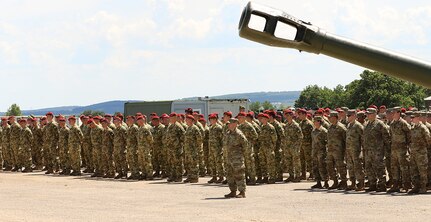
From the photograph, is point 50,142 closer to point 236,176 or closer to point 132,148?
→ point 132,148

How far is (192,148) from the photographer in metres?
21.1

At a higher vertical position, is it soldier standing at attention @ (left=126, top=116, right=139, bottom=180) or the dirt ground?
soldier standing at attention @ (left=126, top=116, right=139, bottom=180)

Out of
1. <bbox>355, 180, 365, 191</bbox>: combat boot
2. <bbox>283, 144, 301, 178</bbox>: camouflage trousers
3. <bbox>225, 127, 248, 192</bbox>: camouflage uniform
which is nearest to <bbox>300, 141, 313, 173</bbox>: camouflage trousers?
→ <bbox>283, 144, 301, 178</bbox>: camouflage trousers

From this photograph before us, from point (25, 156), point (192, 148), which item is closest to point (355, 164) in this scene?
point (192, 148)

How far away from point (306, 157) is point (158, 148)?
14.0 feet

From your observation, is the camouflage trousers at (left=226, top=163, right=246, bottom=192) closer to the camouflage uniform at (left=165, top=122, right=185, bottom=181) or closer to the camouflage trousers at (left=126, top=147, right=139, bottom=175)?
the camouflage uniform at (left=165, top=122, right=185, bottom=181)

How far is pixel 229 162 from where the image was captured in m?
16.4

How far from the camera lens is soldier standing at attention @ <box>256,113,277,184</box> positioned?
20.2 meters

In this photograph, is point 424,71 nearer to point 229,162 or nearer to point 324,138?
point 229,162

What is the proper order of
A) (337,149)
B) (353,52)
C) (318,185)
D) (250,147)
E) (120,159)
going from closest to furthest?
(353,52) < (337,149) < (318,185) < (250,147) < (120,159)

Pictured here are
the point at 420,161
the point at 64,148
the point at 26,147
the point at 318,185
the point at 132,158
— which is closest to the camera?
the point at 420,161

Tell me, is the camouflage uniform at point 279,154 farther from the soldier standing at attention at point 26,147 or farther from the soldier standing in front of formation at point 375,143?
the soldier standing at attention at point 26,147

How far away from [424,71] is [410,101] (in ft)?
212

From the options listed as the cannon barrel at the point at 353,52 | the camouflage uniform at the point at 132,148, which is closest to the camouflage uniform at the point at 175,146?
the camouflage uniform at the point at 132,148
